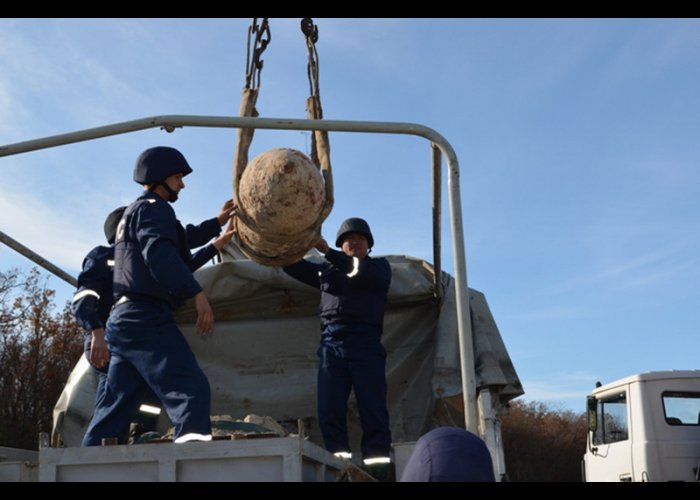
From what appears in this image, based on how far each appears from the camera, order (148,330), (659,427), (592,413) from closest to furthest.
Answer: (148,330)
(659,427)
(592,413)

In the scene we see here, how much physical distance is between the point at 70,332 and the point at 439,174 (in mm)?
20098

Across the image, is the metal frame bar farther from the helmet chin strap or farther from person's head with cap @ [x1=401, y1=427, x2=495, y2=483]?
person's head with cap @ [x1=401, y1=427, x2=495, y2=483]

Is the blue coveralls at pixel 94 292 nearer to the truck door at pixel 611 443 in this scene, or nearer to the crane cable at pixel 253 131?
the crane cable at pixel 253 131

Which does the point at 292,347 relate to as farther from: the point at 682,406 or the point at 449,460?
the point at 449,460

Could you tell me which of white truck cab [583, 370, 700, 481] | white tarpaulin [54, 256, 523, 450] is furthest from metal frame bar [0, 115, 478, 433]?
white truck cab [583, 370, 700, 481]

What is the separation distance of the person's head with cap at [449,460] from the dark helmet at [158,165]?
269 cm

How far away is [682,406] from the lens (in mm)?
7145

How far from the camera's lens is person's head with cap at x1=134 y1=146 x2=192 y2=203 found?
14.5 ft

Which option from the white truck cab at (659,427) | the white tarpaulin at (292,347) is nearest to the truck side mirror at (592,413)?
the white truck cab at (659,427)

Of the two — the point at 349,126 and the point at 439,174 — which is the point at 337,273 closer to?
the point at 439,174

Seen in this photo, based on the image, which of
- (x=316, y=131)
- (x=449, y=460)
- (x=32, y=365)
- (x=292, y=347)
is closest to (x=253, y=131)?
(x=316, y=131)

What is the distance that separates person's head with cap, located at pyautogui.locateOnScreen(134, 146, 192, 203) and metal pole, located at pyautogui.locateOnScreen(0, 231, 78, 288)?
69.3 inches

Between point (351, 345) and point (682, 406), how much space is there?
332cm
